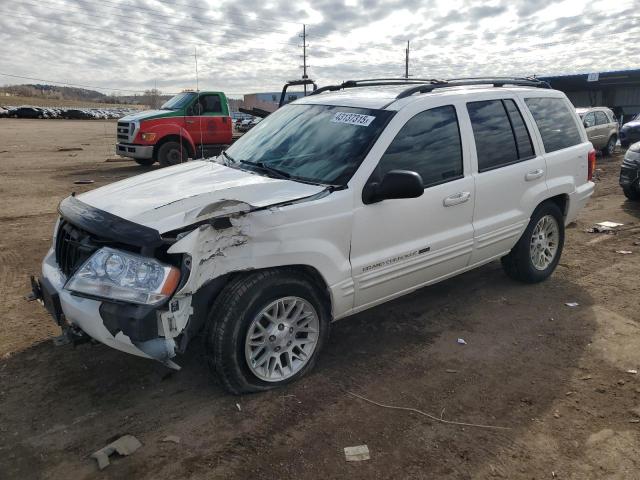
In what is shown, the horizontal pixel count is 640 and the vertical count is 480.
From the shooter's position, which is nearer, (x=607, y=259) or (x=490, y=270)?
(x=490, y=270)

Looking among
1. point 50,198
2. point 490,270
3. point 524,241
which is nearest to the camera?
point 524,241

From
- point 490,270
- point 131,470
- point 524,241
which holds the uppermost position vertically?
point 524,241

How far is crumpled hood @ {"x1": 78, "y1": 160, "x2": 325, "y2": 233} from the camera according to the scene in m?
2.95

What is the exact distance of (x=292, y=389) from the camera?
3.42 metres

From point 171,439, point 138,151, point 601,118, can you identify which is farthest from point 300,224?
point 601,118

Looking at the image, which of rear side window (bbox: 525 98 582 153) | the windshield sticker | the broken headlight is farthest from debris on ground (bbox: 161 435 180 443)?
rear side window (bbox: 525 98 582 153)

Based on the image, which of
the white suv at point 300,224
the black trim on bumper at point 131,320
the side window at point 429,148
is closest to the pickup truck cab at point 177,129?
the white suv at point 300,224

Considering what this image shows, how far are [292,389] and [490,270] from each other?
3.23 metres

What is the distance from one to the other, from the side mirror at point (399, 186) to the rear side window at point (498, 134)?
1190 millimetres

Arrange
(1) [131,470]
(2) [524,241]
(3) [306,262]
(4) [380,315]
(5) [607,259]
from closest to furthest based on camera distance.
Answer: (1) [131,470] → (3) [306,262] → (4) [380,315] → (2) [524,241] → (5) [607,259]

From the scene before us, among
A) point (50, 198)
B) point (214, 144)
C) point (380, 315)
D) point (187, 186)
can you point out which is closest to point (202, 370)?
point (187, 186)

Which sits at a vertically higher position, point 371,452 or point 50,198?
point 50,198

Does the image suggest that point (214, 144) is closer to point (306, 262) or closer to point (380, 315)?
point (380, 315)

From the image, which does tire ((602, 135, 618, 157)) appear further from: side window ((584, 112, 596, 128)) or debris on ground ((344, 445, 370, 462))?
debris on ground ((344, 445, 370, 462))
